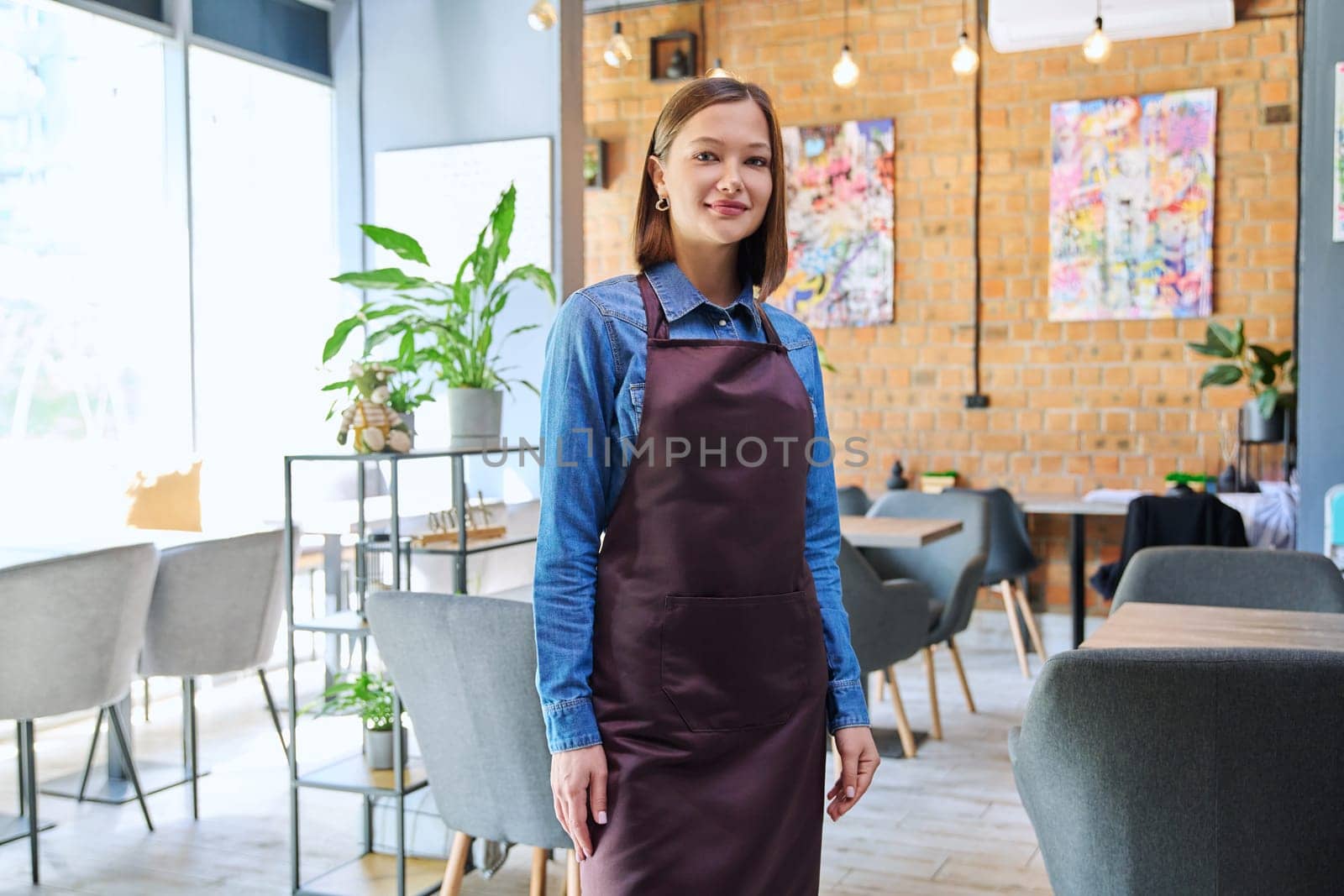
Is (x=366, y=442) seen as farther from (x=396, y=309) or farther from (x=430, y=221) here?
(x=430, y=221)

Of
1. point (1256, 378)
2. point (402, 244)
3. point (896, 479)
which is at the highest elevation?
point (402, 244)

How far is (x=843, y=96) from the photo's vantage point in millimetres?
6527

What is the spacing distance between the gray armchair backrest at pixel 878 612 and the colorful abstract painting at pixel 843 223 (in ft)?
8.85

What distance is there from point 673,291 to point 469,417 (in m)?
1.68

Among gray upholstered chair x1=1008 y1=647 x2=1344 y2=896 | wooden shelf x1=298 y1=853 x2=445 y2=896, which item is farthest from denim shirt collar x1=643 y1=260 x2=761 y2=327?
wooden shelf x1=298 y1=853 x2=445 y2=896

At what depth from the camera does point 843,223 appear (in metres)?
6.53

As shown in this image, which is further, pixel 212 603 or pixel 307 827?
pixel 212 603

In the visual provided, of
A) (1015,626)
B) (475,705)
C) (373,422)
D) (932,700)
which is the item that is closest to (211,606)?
(373,422)

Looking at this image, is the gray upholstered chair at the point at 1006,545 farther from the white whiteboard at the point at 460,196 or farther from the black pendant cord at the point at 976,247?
the white whiteboard at the point at 460,196

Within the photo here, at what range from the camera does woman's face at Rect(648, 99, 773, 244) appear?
1467 mm

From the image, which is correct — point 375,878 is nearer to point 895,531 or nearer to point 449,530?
point 449,530

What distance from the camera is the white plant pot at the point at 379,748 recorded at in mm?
3048

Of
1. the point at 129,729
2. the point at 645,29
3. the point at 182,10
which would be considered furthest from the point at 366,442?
the point at 645,29

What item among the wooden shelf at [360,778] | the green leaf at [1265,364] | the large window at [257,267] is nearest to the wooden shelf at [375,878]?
the wooden shelf at [360,778]
